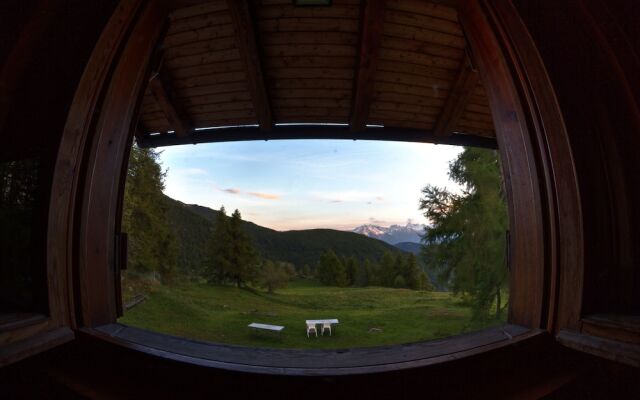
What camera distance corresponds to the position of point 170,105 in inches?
144

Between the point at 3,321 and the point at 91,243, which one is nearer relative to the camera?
the point at 3,321

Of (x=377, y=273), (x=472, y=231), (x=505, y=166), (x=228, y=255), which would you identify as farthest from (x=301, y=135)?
(x=377, y=273)

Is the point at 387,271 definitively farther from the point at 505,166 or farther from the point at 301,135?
the point at 505,166

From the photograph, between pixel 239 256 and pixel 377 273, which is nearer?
pixel 239 256

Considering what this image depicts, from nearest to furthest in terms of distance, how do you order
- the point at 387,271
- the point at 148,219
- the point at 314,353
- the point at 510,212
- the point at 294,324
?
the point at 314,353 → the point at 510,212 → the point at 294,324 → the point at 148,219 → the point at 387,271

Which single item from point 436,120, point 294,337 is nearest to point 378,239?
point 294,337

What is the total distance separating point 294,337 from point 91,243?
15764 mm

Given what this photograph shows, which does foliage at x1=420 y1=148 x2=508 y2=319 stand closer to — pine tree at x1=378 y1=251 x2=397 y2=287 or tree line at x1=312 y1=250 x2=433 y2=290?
tree line at x1=312 y1=250 x2=433 y2=290

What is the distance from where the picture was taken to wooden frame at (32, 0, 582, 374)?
6.43 feet

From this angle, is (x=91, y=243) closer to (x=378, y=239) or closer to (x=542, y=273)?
(x=542, y=273)

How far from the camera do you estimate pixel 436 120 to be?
4.02 metres

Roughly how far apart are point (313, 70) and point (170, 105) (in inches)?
70.0

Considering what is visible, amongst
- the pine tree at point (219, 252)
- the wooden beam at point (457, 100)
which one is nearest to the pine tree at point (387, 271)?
the pine tree at point (219, 252)

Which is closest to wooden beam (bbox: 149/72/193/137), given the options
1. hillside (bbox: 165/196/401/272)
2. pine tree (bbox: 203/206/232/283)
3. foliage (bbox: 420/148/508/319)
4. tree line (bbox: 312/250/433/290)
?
foliage (bbox: 420/148/508/319)
